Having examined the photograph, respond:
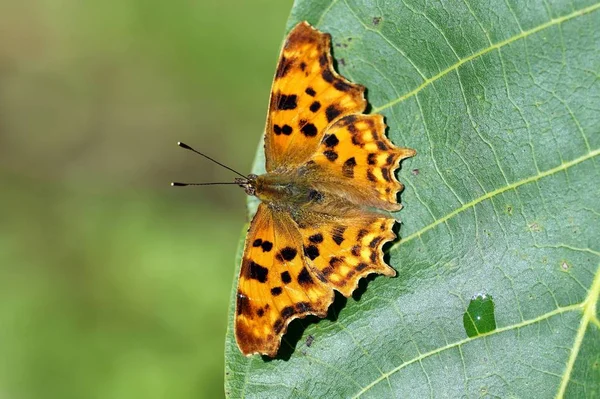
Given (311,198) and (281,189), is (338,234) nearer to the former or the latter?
(311,198)

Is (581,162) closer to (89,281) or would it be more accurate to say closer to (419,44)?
(419,44)

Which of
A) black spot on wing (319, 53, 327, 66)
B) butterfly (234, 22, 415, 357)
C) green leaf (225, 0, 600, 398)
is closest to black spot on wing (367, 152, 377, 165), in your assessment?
butterfly (234, 22, 415, 357)

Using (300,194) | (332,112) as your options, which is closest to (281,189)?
(300,194)

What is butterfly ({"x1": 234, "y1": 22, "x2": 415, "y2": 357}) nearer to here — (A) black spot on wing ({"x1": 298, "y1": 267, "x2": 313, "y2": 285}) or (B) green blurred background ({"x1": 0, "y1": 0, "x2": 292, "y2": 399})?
(A) black spot on wing ({"x1": 298, "y1": 267, "x2": 313, "y2": 285})

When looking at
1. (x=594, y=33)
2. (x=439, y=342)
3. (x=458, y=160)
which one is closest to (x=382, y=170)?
(x=458, y=160)

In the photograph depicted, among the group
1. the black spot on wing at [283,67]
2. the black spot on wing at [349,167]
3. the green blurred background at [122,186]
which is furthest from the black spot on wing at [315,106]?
the green blurred background at [122,186]

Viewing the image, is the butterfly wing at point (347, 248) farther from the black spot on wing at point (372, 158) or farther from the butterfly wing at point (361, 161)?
the black spot on wing at point (372, 158)
